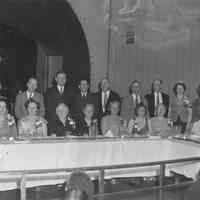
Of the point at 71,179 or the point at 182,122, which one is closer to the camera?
the point at 71,179

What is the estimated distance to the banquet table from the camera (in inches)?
213

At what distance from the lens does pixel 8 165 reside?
213 inches

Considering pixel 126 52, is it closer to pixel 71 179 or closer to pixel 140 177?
pixel 140 177

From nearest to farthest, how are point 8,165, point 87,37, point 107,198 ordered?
1. point 107,198
2. point 8,165
3. point 87,37

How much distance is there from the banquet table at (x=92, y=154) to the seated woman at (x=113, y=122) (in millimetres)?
739

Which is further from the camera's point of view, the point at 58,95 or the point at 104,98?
the point at 104,98

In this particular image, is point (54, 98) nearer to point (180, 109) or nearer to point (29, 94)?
point (29, 94)

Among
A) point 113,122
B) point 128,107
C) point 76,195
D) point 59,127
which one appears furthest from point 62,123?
point 76,195

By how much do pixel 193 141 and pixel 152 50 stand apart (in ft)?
16.3

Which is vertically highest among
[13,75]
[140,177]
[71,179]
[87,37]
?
[87,37]

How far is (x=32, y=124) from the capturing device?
6422mm

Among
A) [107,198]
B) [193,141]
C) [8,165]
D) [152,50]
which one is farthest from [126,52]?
[107,198]

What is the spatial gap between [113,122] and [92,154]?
1.29 m

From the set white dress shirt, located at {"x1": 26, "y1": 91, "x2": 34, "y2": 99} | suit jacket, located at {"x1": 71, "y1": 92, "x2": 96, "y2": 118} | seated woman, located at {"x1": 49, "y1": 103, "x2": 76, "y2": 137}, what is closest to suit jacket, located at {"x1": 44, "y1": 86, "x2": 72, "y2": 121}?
suit jacket, located at {"x1": 71, "y1": 92, "x2": 96, "y2": 118}
